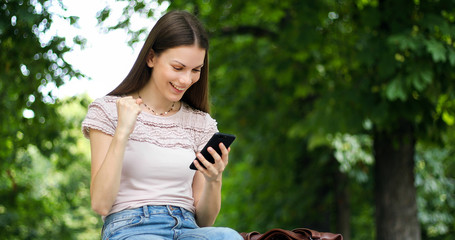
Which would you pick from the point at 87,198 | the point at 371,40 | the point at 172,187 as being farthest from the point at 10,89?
the point at 87,198

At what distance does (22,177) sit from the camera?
11.6m

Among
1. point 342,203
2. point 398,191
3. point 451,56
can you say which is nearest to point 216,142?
point 451,56

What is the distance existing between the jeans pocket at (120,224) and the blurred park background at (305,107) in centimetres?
271

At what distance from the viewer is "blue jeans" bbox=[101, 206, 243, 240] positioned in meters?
2.57

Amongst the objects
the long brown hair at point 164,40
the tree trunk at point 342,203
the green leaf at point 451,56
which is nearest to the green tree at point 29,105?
the long brown hair at point 164,40

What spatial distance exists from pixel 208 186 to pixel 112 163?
542 mm

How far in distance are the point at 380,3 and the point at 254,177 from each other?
5.97m

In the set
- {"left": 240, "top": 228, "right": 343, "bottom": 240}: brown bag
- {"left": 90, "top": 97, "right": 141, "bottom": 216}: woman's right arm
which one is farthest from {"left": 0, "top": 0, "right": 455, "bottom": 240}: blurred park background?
{"left": 240, "top": 228, "right": 343, "bottom": 240}: brown bag

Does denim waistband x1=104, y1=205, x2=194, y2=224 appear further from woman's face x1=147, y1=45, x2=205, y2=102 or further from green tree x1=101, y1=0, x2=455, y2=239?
green tree x1=101, y1=0, x2=455, y2=239

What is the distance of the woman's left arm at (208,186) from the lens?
2656mm

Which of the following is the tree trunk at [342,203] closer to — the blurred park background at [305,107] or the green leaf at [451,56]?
the blurred park background at [305,107]

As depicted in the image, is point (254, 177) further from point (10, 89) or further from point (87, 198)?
point (87, 198)

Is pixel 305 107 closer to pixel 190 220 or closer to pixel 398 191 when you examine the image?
pixel 398 191

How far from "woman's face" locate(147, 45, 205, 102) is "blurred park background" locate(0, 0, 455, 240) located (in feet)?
7.91
